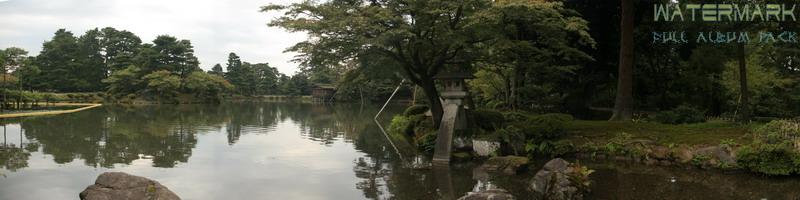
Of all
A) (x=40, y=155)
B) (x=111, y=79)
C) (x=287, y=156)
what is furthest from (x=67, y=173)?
(x=111, y=79)

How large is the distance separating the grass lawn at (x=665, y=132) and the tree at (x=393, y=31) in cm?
408

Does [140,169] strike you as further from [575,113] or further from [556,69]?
[575,113]

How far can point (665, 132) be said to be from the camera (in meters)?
12.9

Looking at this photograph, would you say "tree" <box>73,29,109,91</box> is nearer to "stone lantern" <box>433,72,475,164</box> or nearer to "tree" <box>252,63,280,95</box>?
"tree" <box>252,63,280,95</box>

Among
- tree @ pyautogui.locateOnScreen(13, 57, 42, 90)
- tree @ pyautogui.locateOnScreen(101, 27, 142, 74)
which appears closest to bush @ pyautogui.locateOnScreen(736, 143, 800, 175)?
tree @ pyautogui.locateOnScreen(13, 57, 42, 90)

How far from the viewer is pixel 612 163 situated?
1215 centimetres

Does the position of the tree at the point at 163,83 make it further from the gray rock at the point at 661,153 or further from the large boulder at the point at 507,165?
the gray rock at the point at 661,153

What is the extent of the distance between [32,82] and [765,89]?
62.6 meters

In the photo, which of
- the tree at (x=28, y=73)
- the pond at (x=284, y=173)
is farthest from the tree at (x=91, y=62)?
the pond at (x=284, y=173)

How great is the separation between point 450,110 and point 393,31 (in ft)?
9.06

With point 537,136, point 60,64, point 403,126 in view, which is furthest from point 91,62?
point 537,136

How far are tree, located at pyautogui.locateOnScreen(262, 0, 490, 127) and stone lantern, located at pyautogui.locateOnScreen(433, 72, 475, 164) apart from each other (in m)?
0.95

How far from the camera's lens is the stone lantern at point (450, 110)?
13008 mm

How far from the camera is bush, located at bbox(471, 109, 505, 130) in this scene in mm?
15336
